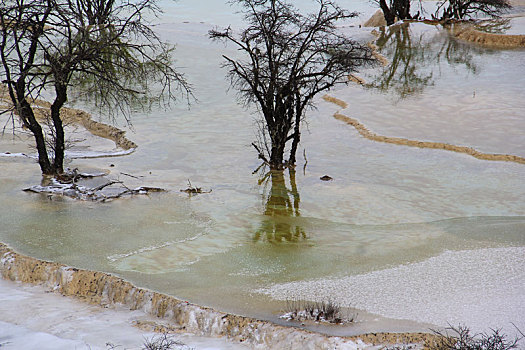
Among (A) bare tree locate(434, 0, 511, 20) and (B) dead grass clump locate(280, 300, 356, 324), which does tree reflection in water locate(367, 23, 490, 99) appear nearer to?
(A) bare tree locate(434, 0, 511, 20)

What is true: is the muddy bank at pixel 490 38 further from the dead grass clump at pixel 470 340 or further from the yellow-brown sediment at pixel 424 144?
the dead grass clump at pixel 470 340

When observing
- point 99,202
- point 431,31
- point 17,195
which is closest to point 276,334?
point 99,202

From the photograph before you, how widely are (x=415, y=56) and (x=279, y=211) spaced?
1656 cm

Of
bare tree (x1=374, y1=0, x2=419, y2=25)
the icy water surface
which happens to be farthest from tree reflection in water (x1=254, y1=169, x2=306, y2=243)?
bare tree (x1=374, y1=0, x2=419, y2=25)

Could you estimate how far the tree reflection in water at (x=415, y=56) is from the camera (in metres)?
21.6

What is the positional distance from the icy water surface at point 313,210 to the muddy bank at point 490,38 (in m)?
6.60

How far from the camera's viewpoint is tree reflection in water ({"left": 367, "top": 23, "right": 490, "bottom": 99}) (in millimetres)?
21641

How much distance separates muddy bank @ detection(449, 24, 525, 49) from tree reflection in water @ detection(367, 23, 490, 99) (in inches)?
22.0

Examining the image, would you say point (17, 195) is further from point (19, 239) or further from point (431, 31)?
point (431, 31)

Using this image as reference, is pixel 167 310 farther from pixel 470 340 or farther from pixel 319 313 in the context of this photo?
pixel 470 340

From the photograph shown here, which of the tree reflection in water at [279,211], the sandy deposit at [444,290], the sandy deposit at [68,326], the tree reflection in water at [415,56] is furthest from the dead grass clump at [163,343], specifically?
the tree reflection in water at [415,56]

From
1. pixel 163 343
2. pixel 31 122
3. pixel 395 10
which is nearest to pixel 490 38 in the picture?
pixel 395 10

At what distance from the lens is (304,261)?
8.56 metres

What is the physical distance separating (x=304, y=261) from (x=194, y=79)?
1603cm
